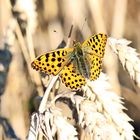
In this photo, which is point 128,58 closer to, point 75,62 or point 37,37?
point 75,62

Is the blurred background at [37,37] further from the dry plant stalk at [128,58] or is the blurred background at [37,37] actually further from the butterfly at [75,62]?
the dry plant stalk at [128,58]

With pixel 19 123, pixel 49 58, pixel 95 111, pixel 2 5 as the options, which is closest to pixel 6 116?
pixel 19 123

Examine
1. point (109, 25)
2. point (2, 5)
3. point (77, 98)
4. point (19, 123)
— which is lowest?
point (19, 123)

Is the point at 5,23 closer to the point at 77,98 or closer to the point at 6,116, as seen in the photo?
the point at 6,116

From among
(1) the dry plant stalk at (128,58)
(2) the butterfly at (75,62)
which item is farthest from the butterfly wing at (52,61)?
(1) the dry plant stalk at (128,58)

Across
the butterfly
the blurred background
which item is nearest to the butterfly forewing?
the butterfly

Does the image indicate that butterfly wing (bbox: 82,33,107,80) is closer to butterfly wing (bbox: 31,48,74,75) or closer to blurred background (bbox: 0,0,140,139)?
butterfly wing (bbox: 31,48,74,75)
